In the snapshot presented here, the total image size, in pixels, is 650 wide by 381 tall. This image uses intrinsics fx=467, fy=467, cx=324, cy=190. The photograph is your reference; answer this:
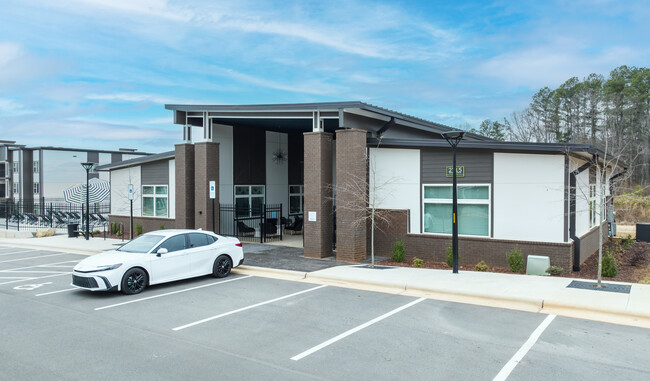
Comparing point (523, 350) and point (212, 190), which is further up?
point (212, 190)

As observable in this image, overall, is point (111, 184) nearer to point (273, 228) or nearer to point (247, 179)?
point (247, 179)

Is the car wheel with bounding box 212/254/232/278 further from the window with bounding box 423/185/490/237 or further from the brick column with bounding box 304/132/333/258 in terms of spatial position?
the window with bounding box 423/185/490/237

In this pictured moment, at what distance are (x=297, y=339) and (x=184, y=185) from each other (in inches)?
572

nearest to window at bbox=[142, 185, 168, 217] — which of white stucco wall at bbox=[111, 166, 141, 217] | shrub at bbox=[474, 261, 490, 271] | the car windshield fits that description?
white stucco wall at bbox=[111, 166, 141, 217]

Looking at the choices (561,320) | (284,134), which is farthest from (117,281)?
(284,134)

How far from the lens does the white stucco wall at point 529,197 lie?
13094 mm

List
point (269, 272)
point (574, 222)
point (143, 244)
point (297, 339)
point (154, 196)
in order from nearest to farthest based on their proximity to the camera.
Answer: point (297, 339)
point (143, 244)
point (574, 222)
point (269, 272)
point (154, 196)

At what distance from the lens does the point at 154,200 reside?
23359 millimetres

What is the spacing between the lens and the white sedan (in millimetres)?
10680

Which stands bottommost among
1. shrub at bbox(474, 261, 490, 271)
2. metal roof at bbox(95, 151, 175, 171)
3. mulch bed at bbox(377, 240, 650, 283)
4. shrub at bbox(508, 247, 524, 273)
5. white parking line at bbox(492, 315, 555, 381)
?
mulch bed at bbox(377, 240, 650, 283)

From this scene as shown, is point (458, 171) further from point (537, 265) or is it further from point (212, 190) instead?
point (212, 190)

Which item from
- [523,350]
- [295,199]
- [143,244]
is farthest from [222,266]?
[295,199]

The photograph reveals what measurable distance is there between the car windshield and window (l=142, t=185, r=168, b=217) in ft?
35.8

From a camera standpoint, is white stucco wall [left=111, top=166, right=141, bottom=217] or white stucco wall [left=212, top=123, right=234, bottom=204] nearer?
white stucco wall [left=212, top=123, right=234, bottom=204]
